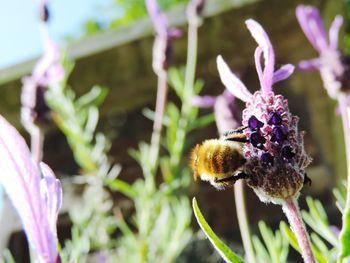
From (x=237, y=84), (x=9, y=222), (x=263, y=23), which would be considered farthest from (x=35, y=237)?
(x=9, y=222)

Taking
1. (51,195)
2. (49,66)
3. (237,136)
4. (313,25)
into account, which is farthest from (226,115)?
(51,195)

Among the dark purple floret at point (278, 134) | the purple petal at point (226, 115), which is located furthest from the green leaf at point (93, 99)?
the dark purple floret at point (278, 134)

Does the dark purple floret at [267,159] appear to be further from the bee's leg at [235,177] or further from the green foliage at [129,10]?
the green foliage at [129,10]

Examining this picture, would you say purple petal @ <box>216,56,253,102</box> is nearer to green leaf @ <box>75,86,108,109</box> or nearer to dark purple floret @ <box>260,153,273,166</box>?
dark purple floret @ <box>260,153,273,166</box>

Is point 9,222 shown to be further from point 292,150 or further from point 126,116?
point 292,150

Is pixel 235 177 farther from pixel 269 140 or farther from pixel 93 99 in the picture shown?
pixel 93 99

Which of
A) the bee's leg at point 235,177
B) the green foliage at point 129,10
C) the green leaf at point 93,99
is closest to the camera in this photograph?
the bee's leg at point 235,177
